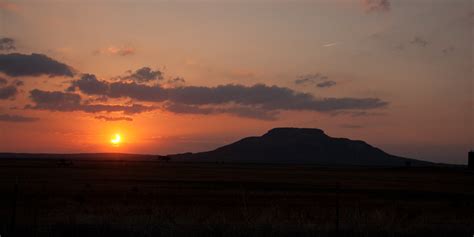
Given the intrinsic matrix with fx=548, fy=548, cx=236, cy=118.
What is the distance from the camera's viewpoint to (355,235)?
51.9ft

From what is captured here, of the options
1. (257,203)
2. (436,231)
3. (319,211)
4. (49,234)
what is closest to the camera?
(49,234)

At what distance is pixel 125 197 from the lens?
3719 cm

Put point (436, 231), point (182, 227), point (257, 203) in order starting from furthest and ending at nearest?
point (257, 203)
point (436, 231)
point (182, 227)

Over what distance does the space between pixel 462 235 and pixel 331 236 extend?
13.2 ft

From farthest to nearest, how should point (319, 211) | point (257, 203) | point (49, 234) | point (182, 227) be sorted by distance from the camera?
point (257, 203)
point (319, 211)
point (182, 227)
point (49, 234)

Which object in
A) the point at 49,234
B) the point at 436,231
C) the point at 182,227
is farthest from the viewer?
the point at 436,231

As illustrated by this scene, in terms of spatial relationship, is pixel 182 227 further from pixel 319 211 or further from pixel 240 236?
pixel 319 211

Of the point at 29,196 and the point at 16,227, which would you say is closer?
the point at 16,227

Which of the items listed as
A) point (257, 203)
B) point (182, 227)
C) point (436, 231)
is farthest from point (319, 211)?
point (182, 227)

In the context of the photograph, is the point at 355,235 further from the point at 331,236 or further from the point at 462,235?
the point at 462,235

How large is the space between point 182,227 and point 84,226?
2.88m

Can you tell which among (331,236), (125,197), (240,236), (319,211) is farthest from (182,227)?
(125,197)

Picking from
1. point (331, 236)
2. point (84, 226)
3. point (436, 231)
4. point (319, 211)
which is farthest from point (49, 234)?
point (319, 211)

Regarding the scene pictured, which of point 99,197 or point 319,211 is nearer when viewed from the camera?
point 319,211
